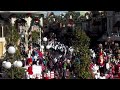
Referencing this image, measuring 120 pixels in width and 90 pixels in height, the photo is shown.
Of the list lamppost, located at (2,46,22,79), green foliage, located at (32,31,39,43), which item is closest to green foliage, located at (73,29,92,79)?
lamppost, located at (2,46,22,79)

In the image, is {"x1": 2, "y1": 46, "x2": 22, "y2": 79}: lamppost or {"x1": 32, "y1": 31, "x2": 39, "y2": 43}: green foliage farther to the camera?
{"x1": 32, "y1": 31, "x2": 39, "y2": 43}: green foliage

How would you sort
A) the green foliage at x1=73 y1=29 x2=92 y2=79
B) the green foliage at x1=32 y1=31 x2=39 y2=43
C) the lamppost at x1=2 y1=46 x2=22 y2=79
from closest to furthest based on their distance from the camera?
1. the lamppost at x1=2 y1=46 x2=22 y2=79
2. the green foliage at x1=73 y1=29 x2=92 y2=79
3. the green foliage at x1=32 y1=31 x2=39 y2=43

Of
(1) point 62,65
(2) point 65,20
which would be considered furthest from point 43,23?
(1) point 62,65

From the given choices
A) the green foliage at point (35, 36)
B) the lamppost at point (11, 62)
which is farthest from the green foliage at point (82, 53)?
the green foliage at point (35, 36)

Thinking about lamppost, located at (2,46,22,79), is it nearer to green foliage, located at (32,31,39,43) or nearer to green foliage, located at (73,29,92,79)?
green foliage, located at (73,29,92,79)

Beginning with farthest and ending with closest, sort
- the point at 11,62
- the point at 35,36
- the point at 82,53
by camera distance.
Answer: the point at 35,36 → the point at 82,53 → the point at 11,62

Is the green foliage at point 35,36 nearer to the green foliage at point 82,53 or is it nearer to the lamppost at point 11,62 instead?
the green foliage at point 82,53

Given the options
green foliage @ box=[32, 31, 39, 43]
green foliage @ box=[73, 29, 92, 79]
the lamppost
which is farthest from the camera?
green foliage @ box=[32, 31, 39, 43]

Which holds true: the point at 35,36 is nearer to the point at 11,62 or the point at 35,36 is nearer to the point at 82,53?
the point at 82,53

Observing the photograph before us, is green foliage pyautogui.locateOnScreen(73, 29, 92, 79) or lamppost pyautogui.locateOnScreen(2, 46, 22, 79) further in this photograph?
green foliage pyautogui.locateOnScreen(73, 29, 92, 79)

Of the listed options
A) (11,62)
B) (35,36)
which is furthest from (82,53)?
(35,36)

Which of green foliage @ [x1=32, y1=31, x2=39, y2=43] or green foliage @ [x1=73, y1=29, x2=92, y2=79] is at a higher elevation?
green foliage @ [x1=32, y1=31, x2=39, y2=43]
